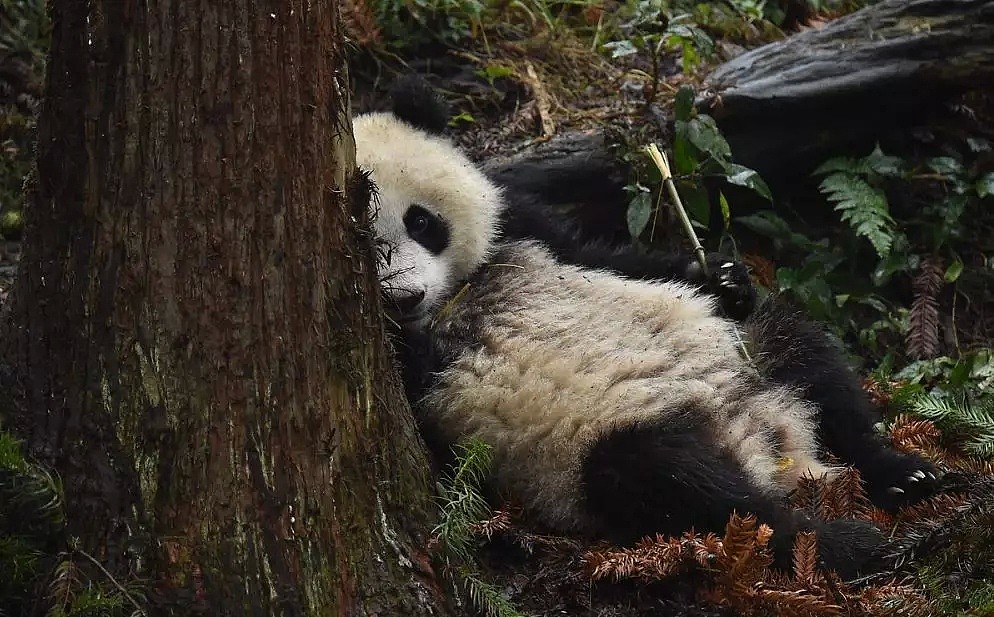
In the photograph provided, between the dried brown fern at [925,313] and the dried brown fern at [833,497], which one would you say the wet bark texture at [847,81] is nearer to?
the dried brown fern at [925,313]

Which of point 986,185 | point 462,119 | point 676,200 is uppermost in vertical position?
point 986,185

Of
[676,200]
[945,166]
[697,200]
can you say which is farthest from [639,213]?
[945,166]

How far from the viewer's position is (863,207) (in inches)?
208

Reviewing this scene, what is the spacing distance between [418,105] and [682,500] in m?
2.16

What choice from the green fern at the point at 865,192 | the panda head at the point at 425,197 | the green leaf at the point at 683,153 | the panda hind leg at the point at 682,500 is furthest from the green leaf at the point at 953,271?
the panda head at the point at 425,197

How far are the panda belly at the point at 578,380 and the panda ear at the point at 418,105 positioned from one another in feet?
2.18

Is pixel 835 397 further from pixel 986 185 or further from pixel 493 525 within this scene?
pixel 986 185

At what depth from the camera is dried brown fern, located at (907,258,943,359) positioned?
17.0ft

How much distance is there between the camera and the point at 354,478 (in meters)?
2.54

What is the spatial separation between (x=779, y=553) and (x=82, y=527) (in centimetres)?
210

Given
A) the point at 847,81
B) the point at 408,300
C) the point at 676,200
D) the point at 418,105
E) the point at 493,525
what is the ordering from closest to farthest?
1. the point at 493,525
2. the point at 408,300
3. the point at 418,105
4. the point at 676,200
5. the point at 847,81

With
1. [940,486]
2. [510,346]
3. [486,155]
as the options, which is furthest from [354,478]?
[486,155]

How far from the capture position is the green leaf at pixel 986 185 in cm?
550

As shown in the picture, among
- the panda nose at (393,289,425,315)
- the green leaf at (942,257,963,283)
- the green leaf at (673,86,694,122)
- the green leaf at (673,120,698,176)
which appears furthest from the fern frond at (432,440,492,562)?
the green leaf at (942,257,963,283)
